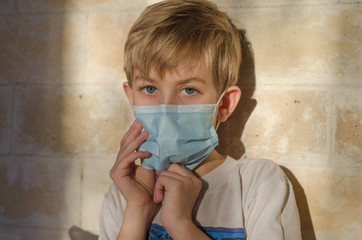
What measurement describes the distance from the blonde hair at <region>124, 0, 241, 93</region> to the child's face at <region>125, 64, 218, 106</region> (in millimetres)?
26

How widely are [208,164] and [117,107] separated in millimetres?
645

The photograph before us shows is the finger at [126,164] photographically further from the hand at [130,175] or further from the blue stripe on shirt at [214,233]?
the blue stripe on shirt at [214,233]

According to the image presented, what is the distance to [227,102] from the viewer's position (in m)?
1.61

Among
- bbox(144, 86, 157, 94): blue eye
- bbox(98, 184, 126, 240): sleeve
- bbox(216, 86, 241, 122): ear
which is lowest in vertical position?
bbox(98, 184, 126, 240): sleeve

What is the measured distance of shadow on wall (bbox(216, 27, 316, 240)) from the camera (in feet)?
5.75

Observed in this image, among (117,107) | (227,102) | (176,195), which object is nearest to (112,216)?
(176,195)

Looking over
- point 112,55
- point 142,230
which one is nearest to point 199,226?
point 142,230

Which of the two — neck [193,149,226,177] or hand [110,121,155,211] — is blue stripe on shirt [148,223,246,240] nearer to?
hand [110,121,155,211]

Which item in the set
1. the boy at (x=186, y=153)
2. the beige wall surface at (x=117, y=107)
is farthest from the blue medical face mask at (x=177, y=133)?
the beige wall surface at (x=117, y=107)

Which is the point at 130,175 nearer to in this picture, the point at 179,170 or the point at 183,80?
the point at 179,170

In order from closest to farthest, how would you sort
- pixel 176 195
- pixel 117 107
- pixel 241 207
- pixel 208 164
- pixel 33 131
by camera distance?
pixel 176 195
pixel 241 207
pixel 208 164
pixel 117 107
pixel 33 131

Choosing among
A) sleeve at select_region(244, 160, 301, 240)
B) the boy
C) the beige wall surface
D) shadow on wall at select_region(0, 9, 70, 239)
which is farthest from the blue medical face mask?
shadow on wall at select_region(0, 9, 70, 239)

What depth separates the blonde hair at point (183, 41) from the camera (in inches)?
56.1

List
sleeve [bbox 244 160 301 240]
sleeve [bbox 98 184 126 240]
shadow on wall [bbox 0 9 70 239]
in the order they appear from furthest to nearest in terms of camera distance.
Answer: shadow on wall [bbox 0 9 70 239] < sleeve [bbox 98 184 126 240] < sleeve [bbox 244 160 301 240]
